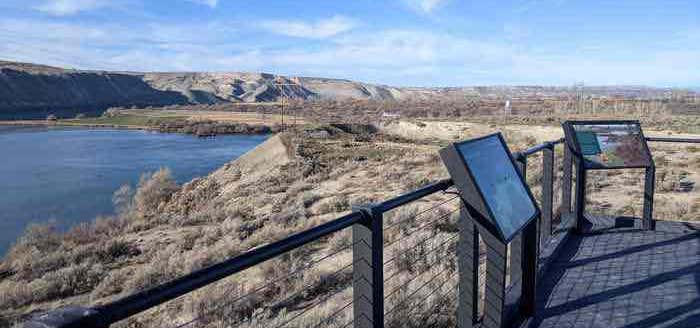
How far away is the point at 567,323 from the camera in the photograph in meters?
3.52

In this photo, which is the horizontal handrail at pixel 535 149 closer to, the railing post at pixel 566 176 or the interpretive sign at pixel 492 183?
the railing post at pixel 566 176

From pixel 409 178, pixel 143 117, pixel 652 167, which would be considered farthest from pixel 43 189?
pixel 143 117

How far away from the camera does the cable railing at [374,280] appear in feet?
5.16

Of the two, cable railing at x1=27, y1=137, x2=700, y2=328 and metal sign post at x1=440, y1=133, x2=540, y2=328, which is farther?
metal sign post at x1=440, y1=133, x2=540, y2=328

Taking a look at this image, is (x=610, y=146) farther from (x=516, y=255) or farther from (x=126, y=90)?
(x=126, y=90)

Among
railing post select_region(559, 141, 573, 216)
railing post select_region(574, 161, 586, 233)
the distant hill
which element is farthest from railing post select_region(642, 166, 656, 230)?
the distant hill

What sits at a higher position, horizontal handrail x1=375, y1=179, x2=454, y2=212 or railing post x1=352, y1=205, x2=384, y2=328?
horizontal handrail x1=375, y1=179, x2=454, y2=212

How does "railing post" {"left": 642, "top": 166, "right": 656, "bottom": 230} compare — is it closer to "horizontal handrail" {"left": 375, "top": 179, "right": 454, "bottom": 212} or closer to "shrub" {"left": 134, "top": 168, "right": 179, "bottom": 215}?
"horizontal handrail" {"left": 375, "top": 179, "right": 454, "bottom": 212}

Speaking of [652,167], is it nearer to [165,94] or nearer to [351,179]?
[351,179]

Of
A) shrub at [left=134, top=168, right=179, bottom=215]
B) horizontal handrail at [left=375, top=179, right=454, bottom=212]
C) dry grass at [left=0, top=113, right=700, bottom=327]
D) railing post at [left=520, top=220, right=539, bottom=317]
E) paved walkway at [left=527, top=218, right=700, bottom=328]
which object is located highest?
horizontal handrail at [left=375, top=179, right=454, bottom=212]

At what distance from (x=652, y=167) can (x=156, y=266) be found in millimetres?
7672

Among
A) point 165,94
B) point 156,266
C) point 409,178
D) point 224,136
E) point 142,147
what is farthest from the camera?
point 165,94

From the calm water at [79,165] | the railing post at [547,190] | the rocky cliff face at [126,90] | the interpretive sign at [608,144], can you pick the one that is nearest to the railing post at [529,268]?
the railing post at [547,190]

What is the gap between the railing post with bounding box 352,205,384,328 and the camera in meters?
2.34
